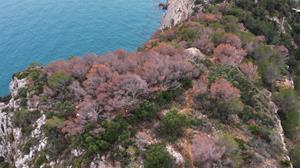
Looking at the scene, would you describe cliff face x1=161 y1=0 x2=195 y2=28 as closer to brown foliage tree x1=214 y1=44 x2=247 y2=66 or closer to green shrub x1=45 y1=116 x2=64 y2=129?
brown foliage tree x1=214 y1=44 x2=247 y2=66

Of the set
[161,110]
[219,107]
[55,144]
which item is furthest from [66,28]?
[219,107]

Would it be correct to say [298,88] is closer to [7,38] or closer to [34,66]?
[34,66]

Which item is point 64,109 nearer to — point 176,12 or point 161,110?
point 161,110

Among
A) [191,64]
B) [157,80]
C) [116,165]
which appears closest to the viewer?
[116,165]

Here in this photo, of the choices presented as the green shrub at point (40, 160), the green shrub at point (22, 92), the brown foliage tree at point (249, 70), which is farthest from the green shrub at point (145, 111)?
the green shrub at point (22, 92)

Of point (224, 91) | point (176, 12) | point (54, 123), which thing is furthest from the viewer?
point (176, 12)

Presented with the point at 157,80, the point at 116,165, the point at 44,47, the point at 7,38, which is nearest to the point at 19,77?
the point at 157,80

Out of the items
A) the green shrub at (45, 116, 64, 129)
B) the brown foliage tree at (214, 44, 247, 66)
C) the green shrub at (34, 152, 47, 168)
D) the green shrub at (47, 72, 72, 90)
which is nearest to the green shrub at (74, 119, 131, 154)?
the green shrub at (45, 116, 64, 129)
